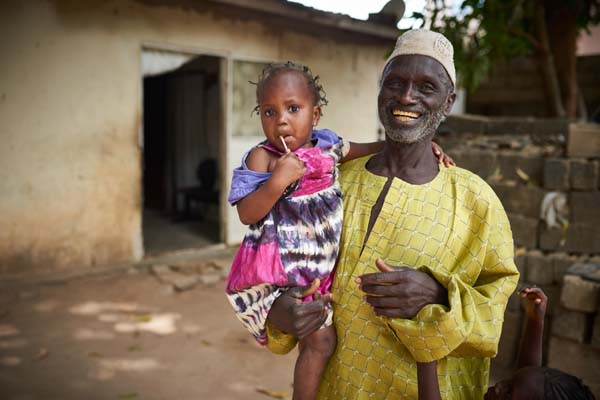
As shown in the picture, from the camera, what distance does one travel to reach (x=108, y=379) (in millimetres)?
3641

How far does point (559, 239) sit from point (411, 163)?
287 centimetres

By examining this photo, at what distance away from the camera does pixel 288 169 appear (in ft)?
5.16

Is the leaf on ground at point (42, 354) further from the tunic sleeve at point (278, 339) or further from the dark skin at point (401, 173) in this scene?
the dark skin at point (401, 173)

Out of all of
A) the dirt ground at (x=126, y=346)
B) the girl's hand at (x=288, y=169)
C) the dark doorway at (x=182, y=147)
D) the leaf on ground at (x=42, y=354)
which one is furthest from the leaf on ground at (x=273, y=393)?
the dark doorway at (x=182, y=147)

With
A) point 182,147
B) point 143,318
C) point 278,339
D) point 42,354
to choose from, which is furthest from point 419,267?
point 182,147

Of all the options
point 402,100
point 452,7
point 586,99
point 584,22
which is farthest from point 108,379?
point 586,99

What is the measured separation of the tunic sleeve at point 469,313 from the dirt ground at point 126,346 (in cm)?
245

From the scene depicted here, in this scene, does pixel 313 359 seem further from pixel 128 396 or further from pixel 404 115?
pixel 128 396

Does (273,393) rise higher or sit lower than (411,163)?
lower

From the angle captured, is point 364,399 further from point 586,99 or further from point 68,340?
point 586,99

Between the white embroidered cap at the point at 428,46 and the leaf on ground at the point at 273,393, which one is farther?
the leaf on ground at the point at 273,393

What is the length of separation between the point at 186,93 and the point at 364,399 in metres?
8.52

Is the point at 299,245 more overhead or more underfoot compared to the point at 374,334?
more overhead

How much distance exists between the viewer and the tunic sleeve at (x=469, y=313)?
130 cm
